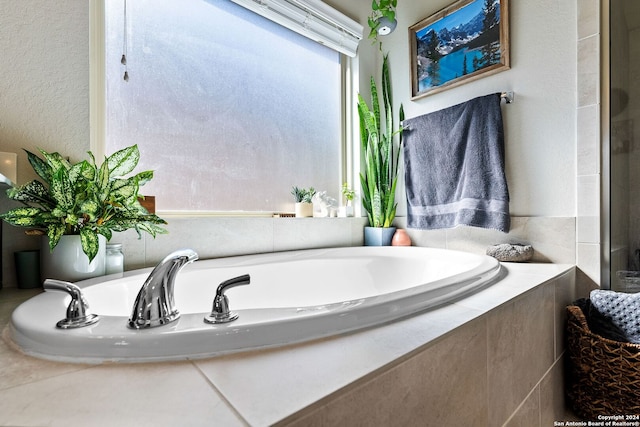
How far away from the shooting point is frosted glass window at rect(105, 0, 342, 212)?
1.45m

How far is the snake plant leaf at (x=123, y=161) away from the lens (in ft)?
3.37

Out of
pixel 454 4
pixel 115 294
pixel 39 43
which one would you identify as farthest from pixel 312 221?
pixel 454 4

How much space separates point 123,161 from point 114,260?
1.20 feet

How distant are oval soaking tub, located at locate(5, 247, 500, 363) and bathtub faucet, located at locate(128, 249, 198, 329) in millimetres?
22

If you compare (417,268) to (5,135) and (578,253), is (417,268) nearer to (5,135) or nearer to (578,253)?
(578,253)

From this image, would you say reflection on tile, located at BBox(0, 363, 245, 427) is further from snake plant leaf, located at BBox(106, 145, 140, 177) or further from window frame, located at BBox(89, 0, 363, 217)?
window frame, located at BBox(89, 0, 363, 217)

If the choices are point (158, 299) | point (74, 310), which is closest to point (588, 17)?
point (158, 299)

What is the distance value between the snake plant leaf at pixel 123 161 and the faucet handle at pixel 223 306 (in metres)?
0.70

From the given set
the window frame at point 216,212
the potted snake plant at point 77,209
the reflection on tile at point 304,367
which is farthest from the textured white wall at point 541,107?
the potted snake plant at point 77,209

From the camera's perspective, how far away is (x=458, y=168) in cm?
181

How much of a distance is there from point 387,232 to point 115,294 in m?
1.55

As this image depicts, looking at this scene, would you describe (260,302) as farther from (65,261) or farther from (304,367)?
(304,367)

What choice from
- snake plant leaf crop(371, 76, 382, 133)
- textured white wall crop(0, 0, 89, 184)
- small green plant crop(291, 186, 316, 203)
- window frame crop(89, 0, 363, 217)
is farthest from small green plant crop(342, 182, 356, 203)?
textured white wall crop(0, 0, 89, 184)

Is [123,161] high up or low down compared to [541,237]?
up
